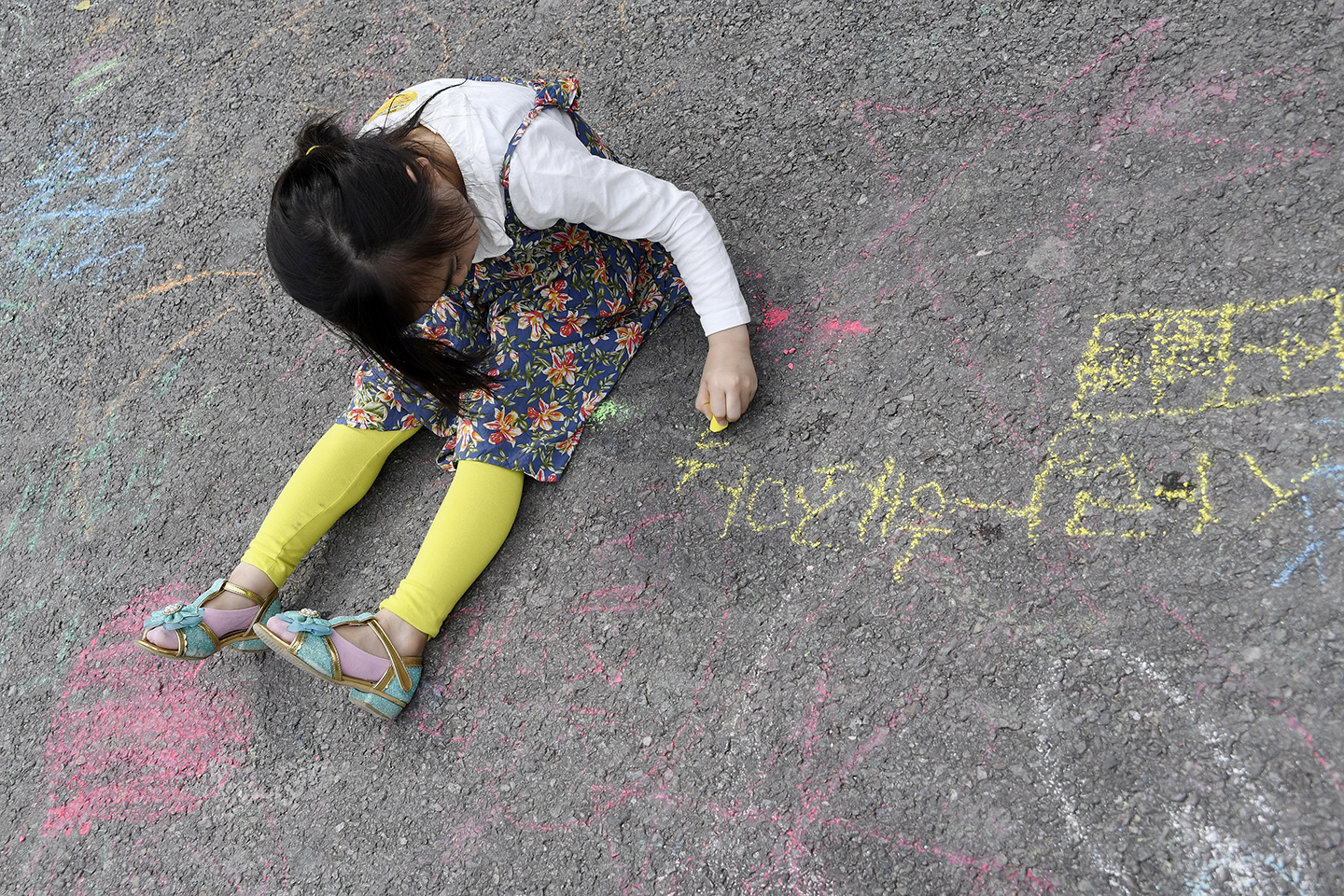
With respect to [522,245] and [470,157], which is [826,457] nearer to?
[522,245]

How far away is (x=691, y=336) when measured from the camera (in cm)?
171

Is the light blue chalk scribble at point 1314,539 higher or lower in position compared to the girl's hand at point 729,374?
lower

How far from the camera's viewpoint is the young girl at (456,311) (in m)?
1.26

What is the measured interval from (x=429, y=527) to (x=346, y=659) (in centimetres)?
30

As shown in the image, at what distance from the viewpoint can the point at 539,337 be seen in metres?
1.59

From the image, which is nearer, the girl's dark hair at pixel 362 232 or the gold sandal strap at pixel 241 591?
the girl's dark hair at pixel 362 232

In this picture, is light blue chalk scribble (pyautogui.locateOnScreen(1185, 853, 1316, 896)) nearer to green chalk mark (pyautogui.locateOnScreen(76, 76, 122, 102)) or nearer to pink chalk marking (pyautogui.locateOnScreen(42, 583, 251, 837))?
pink chalk marking (pyautogui.locateOnScreen(42, 583, 251, 837))

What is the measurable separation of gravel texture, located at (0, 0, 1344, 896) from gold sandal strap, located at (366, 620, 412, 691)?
0.06m

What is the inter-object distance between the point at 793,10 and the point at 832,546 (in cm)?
125

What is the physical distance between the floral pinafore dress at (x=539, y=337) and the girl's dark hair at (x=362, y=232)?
21cm

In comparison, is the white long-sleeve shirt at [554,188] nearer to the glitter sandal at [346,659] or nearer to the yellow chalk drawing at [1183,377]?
the yellow chalk drawing at [1183,377]

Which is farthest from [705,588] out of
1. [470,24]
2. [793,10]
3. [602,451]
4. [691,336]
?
[470,24]

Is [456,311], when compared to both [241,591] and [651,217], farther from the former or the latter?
[241,591]

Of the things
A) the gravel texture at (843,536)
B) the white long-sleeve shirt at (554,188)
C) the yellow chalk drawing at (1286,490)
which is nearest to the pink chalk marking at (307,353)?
the gravel texture at (843,536)
